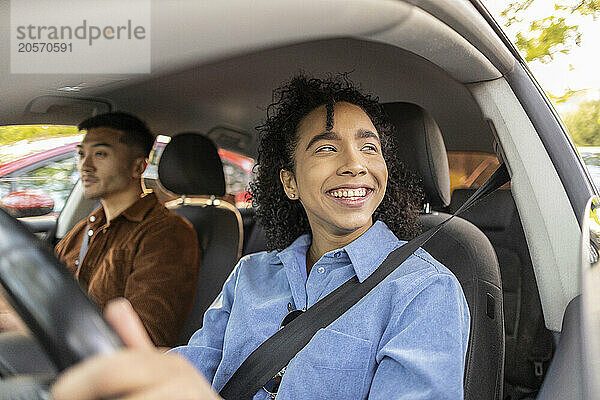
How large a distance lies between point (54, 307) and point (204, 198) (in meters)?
2.15

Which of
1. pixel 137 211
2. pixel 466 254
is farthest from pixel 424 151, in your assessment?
pixel 137 211

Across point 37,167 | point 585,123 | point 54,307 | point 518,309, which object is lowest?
point 518,309

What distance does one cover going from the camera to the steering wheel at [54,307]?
23.5 inches

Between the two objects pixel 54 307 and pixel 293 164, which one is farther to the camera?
pixel 293 164

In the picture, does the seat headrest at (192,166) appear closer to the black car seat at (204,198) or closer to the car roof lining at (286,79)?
the black car seat at (204,198)

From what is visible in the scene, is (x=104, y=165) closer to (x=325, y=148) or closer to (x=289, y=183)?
(x=289, y=183)

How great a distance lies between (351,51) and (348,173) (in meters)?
0.48

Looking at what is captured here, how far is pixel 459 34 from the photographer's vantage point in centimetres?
146

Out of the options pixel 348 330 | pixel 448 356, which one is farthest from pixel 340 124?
pixel 448 356

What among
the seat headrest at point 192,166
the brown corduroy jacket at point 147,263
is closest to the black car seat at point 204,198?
the seat headrest at point 192,166

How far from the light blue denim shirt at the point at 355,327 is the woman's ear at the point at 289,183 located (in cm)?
12

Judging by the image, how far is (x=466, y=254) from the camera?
5.63 ft

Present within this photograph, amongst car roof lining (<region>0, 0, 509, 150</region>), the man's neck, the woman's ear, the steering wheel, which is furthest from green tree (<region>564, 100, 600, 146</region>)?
the man's neck

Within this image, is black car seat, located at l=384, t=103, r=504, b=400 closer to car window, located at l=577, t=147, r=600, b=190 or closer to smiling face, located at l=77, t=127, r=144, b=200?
car window, located at l=577, t=147, r=600, b=190
